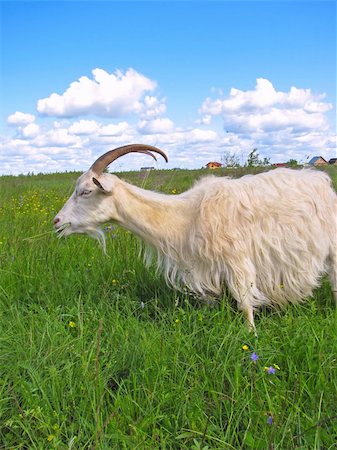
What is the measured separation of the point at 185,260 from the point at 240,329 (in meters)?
0.92

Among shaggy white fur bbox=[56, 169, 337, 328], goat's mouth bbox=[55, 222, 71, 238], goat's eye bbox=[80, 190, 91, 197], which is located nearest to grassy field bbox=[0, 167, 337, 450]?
shaggy white fur bbox=[56, 169, 337, 328]

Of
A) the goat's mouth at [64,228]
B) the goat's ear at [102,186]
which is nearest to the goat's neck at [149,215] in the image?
the goat's ear at [102,186]

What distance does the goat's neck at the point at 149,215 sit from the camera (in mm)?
3898

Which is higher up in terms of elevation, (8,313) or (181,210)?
(181,210)

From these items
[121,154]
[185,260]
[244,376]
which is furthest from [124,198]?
[244,376]

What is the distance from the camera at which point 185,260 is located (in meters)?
3.94

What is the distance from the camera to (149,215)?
3.93 metres

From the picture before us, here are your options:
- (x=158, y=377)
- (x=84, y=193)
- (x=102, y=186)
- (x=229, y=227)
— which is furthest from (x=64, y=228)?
(x=158, y=377)

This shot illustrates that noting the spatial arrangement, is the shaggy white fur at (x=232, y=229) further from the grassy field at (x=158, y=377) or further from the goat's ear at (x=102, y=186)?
the grassy field at (x=158, y=377)

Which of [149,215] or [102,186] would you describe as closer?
[102,186]

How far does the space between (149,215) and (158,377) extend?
5.23ft

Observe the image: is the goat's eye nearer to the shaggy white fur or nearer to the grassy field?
the shaggy white fur

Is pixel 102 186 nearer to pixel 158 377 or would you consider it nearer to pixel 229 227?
pixel 229 227

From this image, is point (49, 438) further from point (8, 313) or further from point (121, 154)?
point (121, 154)
